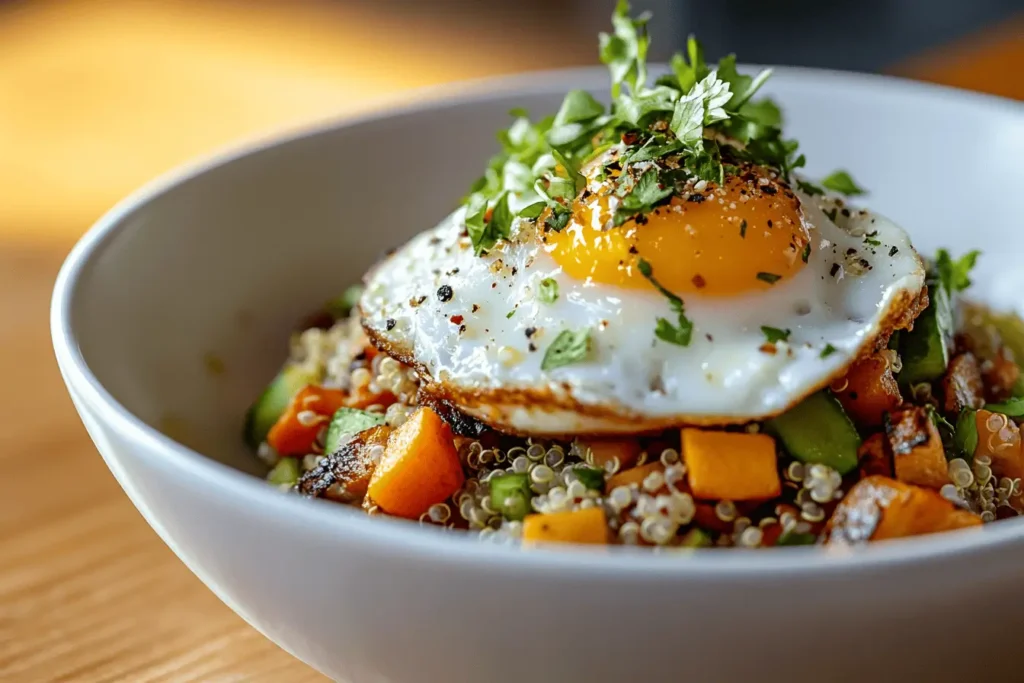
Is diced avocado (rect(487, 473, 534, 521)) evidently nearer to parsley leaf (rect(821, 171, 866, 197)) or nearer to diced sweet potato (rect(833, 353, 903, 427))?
diced sweet potato (rect(833, 353, 903, 427))

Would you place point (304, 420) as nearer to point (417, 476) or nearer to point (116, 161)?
point (417, 476)

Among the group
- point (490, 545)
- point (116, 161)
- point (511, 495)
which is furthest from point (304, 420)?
A: point (116, 161)

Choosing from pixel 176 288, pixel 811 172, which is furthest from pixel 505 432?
pixel 811 172

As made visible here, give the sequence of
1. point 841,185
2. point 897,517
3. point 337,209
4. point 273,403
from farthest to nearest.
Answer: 1. point 337,209
2. point 273,403
3. point 841,185
4. point 897,517

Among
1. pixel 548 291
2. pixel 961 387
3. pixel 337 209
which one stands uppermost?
pixel 548 291

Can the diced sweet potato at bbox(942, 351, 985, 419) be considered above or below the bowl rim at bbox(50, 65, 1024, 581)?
below

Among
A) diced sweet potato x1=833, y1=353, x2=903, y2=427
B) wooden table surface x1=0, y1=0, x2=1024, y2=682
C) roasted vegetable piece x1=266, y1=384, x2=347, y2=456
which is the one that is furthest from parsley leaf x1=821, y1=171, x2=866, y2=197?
wooden table surface x1=0, y1=0, x2=1024, y2=682
